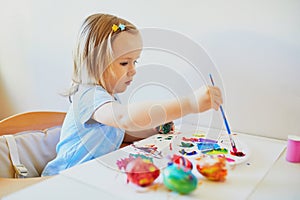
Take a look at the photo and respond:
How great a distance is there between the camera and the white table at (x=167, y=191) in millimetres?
537

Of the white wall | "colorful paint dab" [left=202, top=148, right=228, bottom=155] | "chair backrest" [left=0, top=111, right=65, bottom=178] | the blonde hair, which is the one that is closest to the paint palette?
"colorful paint dab" [left=202, top=148, right=228, bottom=155]

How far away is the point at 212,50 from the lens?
0.91 metres

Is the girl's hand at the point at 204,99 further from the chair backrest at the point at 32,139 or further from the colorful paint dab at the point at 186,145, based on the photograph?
the chair backrest at the point at 32,139

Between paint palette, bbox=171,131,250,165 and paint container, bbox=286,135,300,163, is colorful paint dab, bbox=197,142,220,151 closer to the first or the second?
paint palette, bbox=171,131,250,165

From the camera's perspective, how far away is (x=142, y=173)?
550 mm

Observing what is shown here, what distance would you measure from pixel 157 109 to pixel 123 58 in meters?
0.20

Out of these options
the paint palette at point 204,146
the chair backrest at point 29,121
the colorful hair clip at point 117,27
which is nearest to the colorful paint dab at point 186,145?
the paint palette at point 204,146

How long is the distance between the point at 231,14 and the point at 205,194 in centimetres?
51

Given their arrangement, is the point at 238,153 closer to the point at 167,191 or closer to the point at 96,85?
the point at 167,191

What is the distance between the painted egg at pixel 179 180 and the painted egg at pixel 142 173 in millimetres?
25

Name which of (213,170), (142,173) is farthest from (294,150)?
(142,173)

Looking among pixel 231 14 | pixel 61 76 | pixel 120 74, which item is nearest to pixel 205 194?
pixel 120 74

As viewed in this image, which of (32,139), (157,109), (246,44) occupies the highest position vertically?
(246,44)

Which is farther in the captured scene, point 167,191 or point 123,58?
point 123,58
